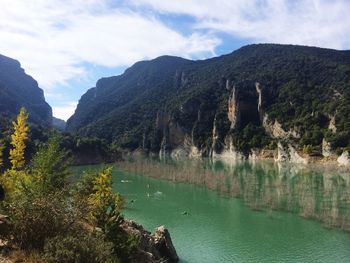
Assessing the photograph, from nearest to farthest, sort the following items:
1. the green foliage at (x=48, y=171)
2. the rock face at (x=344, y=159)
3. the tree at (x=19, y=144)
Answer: the green foliage at (x=48, y=171) → the tree at (x=19, y=144) → the rock face at (x=344, y=159)

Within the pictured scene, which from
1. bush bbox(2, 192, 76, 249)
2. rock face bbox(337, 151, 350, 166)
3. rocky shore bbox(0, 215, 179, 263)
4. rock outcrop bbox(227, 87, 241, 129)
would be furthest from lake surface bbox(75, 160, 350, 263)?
rock outcrop bbox(227, 87, 241, 129)

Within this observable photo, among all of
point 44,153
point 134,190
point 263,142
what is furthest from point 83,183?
point 263,142

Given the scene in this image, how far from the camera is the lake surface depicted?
41969 millimetres

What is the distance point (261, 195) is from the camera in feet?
238

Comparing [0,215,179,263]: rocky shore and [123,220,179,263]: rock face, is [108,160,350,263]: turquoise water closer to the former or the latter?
[123,220,179,263]: rock face

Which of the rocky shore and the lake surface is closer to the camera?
the rocky shore

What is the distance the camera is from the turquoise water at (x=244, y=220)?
136 feet

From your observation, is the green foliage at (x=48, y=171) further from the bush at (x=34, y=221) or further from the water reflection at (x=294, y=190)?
the water reflection at (x=294, y=190)

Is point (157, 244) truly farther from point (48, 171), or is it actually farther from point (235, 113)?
point (235, 113)

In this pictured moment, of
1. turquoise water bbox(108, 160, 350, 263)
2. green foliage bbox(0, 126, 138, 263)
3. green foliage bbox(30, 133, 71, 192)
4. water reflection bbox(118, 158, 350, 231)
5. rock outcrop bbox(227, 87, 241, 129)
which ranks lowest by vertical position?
turquoise water bbox(108, 160, 350, 263)

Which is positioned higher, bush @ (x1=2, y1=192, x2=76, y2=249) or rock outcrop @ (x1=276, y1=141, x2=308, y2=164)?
rock outcrop @ (x1=276, y1=141, x2=308, y2=164)

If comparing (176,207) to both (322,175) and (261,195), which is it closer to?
(261,195)

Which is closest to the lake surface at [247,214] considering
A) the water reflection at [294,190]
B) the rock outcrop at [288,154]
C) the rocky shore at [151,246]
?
the water reflection at [294,190]

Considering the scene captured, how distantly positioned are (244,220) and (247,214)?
3.41 m
